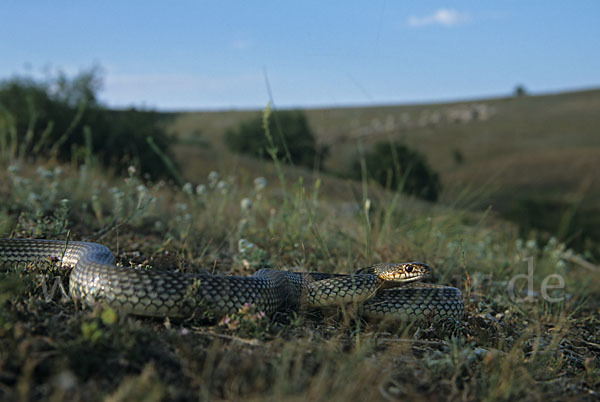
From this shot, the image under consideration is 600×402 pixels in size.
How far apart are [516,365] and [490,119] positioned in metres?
105

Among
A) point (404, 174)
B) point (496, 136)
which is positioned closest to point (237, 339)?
point (404, 174)

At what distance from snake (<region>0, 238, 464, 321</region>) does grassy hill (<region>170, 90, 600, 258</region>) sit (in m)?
23.4

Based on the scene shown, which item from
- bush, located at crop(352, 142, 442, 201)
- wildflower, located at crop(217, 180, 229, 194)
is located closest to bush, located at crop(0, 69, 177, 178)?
bush, located at crop(352, 142, 442, 201)

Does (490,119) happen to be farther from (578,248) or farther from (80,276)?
(80,276)

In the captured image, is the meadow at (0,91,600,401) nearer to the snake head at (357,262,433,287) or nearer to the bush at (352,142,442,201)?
the snake head at (357,262,433,287)

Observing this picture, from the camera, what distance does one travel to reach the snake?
4.21m

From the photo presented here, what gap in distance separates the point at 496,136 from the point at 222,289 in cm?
9154

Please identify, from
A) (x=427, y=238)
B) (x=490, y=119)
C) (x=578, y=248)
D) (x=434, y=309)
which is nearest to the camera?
(x=434, y=309)

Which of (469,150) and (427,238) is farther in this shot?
(469,150)

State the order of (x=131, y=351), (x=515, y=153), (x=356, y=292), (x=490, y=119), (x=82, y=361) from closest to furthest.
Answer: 1. (x=82, y=361)
2. (x=131, y=351)
3. (x=356, y=292)
4. (x=515, y=153)
5. (x=490, y=119)

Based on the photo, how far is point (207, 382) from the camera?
3.38 m

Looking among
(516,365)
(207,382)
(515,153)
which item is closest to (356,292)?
(516,365)

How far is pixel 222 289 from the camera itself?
4465mm

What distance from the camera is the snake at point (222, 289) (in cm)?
421
